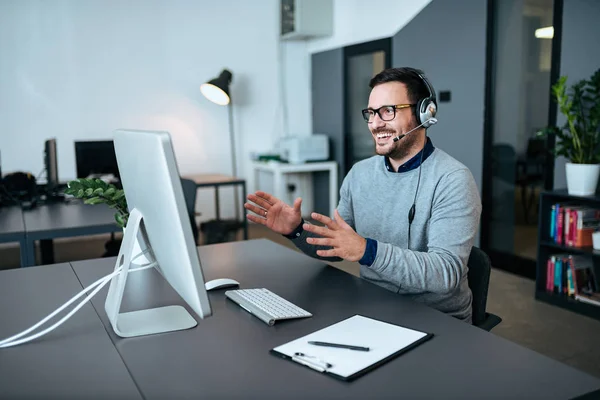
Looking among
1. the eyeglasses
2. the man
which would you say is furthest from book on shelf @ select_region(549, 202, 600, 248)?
the eyeglasses

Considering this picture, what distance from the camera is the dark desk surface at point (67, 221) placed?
2768 mm

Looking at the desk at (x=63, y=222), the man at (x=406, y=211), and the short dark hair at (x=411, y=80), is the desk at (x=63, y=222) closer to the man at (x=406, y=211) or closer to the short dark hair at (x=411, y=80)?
the man at (x=406, y=211)

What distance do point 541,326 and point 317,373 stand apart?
8.09 feet

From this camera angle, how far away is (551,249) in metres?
3.63

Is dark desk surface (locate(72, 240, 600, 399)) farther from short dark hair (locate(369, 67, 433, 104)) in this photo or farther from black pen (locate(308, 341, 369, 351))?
short dark hair (locate(369, 67, 433, 104))

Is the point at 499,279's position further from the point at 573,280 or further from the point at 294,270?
the point at 294,270

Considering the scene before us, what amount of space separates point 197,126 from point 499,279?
3.44m

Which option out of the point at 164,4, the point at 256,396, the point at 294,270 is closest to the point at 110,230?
the point at 294,270

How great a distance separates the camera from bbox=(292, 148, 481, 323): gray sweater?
151cm

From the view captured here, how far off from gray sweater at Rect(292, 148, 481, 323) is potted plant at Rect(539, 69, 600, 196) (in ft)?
6.08

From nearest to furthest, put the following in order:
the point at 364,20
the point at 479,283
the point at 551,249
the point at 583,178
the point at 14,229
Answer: the point at 479,283
the point at 14,229
the point at 583,178
the point at 551,249
the point at 364,20

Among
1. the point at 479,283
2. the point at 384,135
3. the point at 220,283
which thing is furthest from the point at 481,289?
the point at 220,283

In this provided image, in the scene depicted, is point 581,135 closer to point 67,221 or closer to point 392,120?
point 392,120

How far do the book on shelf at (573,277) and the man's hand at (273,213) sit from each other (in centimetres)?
236
